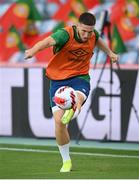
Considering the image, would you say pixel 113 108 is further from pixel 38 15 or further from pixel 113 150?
pixel 38 15

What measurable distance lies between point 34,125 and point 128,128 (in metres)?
1.64

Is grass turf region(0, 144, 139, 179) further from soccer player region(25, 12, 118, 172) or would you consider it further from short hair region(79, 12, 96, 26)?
short hair region(79, 12, 96, 26)

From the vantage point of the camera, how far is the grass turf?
32.8 ft

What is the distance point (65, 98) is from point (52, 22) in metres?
4.94

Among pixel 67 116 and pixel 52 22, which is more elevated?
pixel 52 22

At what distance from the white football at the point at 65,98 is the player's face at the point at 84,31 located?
0.62 metres

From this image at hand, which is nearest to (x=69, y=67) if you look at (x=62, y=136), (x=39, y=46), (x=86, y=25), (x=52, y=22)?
(x=86, y=25)

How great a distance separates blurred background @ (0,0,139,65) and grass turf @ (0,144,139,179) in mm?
2119

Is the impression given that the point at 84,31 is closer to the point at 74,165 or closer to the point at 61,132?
the point at 61,132

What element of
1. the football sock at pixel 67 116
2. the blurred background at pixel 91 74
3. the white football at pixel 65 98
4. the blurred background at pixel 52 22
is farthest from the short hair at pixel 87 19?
the blurred background at pixel 52 22

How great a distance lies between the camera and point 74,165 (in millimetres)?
11242

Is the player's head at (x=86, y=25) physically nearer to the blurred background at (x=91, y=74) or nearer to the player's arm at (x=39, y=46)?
the player's arm at (x=39, y=46)

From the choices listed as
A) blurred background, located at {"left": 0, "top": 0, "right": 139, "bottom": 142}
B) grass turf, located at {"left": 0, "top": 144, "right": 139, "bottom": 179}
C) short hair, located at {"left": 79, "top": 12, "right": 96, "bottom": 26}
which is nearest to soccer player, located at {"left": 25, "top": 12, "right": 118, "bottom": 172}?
short hair, located at {"left": 79, "top": 12, "right": 96, "bottom": 26}

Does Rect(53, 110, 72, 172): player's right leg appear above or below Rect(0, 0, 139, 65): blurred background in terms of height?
below
